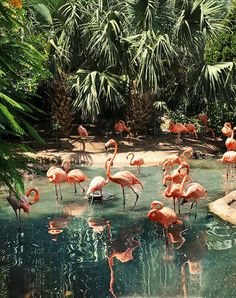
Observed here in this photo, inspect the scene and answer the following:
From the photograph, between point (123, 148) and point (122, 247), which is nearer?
point (122, 247)

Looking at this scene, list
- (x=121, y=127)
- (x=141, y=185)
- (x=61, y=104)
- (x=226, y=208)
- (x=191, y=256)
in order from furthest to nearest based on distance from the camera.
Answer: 1. (x=61, y=104)
2. (x=121, y=127)
3. (x=141, y=185)
4. (x=226, y=208)
5. (x=191, y=256)

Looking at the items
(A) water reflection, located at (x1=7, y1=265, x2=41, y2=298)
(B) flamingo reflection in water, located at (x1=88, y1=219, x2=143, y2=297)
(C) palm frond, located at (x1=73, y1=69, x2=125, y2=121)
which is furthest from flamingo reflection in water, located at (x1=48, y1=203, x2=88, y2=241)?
(C) palm frond, located at (x1=73, y1=69, x2=125, y2=121)

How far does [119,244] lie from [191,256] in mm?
947

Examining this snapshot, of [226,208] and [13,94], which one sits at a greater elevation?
[13,94]

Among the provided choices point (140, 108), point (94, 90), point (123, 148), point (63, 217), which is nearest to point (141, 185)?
point (63, 217)

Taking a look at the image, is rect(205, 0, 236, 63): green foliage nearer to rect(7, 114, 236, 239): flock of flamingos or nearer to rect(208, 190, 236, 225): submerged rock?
rect(7, 114, 236, 239): flock of flamingos

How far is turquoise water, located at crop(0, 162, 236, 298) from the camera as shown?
5.17 m

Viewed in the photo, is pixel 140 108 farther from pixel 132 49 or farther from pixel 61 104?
pixel 61 104

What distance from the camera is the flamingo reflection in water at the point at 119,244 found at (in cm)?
592

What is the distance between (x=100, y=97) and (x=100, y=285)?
880 centimetres

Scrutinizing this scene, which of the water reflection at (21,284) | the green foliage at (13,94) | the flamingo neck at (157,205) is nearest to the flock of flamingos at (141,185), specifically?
the flamingo neck at (157,205)

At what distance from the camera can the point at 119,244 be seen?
6.46 meters

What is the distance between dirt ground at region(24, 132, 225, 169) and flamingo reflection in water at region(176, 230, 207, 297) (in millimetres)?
5152

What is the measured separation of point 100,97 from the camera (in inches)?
535
